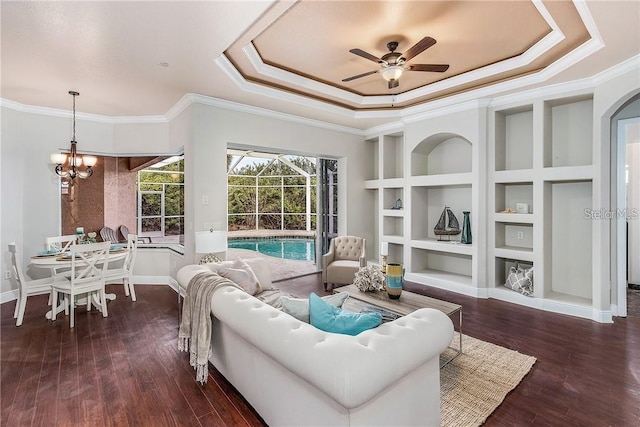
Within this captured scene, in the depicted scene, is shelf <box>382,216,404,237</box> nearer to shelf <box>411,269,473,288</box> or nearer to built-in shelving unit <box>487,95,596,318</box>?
shelf <box>411,269,473,288</box>

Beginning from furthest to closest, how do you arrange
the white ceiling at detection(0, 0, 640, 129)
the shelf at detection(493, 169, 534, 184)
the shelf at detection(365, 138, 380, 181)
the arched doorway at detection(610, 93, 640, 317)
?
the shelf at detection(365, 138, 380, 181)
the shelf at detection(493, 169, 534, 184)
the arched doorway at detection(610, 93, 640, 317)
the white ceiling at detection(0, 0, 640, 129)

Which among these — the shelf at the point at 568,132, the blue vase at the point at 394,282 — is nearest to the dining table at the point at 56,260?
the blue vase at the point at 394,282

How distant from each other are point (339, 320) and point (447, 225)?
4.08 m

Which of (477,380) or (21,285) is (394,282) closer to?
(477,380)

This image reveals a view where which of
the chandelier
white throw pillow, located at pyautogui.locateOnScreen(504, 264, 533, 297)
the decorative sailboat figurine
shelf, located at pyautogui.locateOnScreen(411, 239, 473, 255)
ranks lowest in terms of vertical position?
white throw pillow, located at pyautogui.locateOnScreen(504, 264, 533, 297)

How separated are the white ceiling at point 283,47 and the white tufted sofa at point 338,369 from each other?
2357 mm

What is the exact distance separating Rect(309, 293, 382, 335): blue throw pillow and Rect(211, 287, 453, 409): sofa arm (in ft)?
0.45

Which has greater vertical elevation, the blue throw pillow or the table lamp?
the table lamp

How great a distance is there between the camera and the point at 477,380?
2.44 metres

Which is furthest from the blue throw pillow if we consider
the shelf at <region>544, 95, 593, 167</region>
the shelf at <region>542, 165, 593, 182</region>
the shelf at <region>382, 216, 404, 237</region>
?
the shelf at <region>382, 216, 404, 237</region>

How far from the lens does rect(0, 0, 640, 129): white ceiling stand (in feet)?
8.27

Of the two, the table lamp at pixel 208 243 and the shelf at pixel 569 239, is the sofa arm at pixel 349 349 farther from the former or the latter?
the shelf at pixel 569 239

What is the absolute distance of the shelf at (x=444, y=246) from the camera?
4811 millimetres

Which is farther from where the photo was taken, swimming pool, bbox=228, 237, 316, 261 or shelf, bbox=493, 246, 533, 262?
swimming pool, bbox=228, 237, 316, 261
